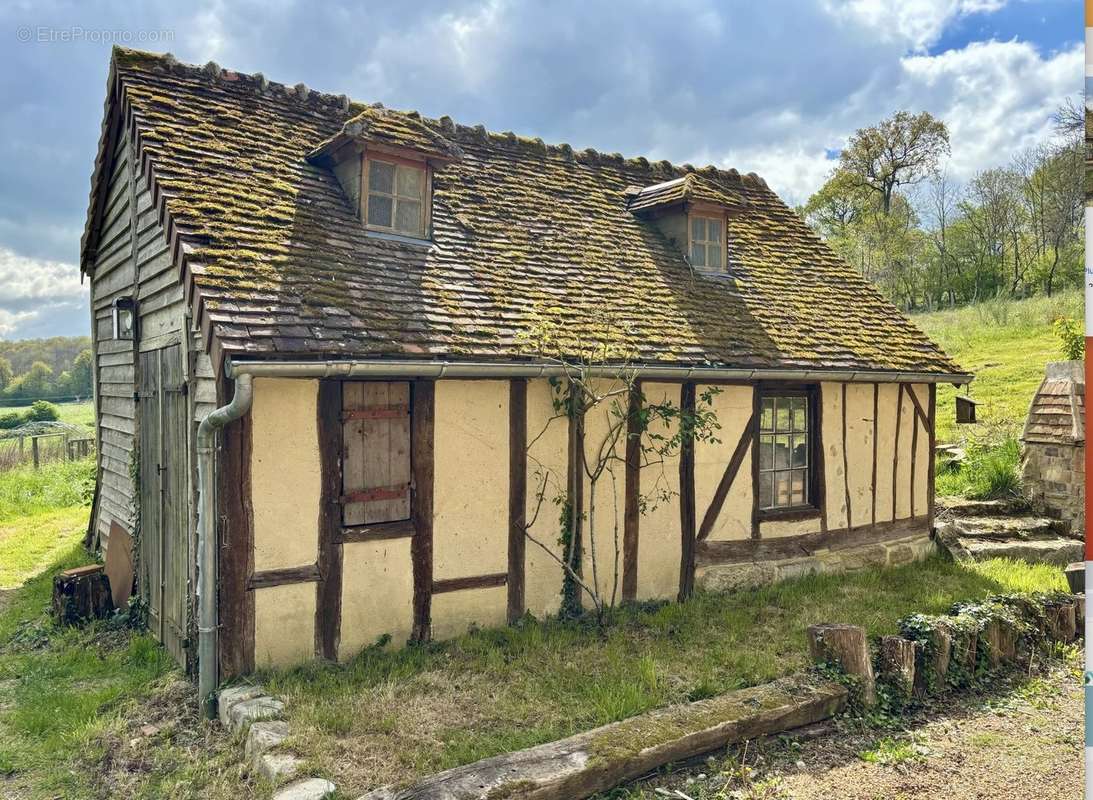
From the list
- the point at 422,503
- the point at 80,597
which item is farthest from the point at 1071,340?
the point at 80,597

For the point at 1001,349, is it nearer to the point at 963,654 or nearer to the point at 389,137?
the point at 963,654

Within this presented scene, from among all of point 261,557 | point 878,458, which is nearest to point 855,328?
point 878,458

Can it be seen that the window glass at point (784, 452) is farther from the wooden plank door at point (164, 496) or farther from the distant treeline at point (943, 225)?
the distant treeline at point (943, 225)

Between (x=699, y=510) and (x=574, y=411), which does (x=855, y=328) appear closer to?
(x=699, y=510)

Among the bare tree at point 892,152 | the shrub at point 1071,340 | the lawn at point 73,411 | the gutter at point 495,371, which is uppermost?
the bare tree at point 892,152

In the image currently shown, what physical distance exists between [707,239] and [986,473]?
21.8 ft

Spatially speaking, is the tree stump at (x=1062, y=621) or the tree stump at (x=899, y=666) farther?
the tree stump at (x=1062, y=621)

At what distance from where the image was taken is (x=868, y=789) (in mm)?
4512

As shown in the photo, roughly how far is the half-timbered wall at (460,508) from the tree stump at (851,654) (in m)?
2.25

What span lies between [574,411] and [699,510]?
2019 mm

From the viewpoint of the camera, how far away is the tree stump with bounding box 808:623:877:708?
5.46 meters

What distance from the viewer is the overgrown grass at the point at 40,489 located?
13270mm

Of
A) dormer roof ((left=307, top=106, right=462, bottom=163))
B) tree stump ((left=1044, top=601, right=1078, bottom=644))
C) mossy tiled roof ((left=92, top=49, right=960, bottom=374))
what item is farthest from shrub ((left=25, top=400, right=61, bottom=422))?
tree stump ((left=1044, top=601, right=1078, bottom=644))

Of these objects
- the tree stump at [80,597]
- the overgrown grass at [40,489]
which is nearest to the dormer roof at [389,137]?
the tree stump at [80,597]
